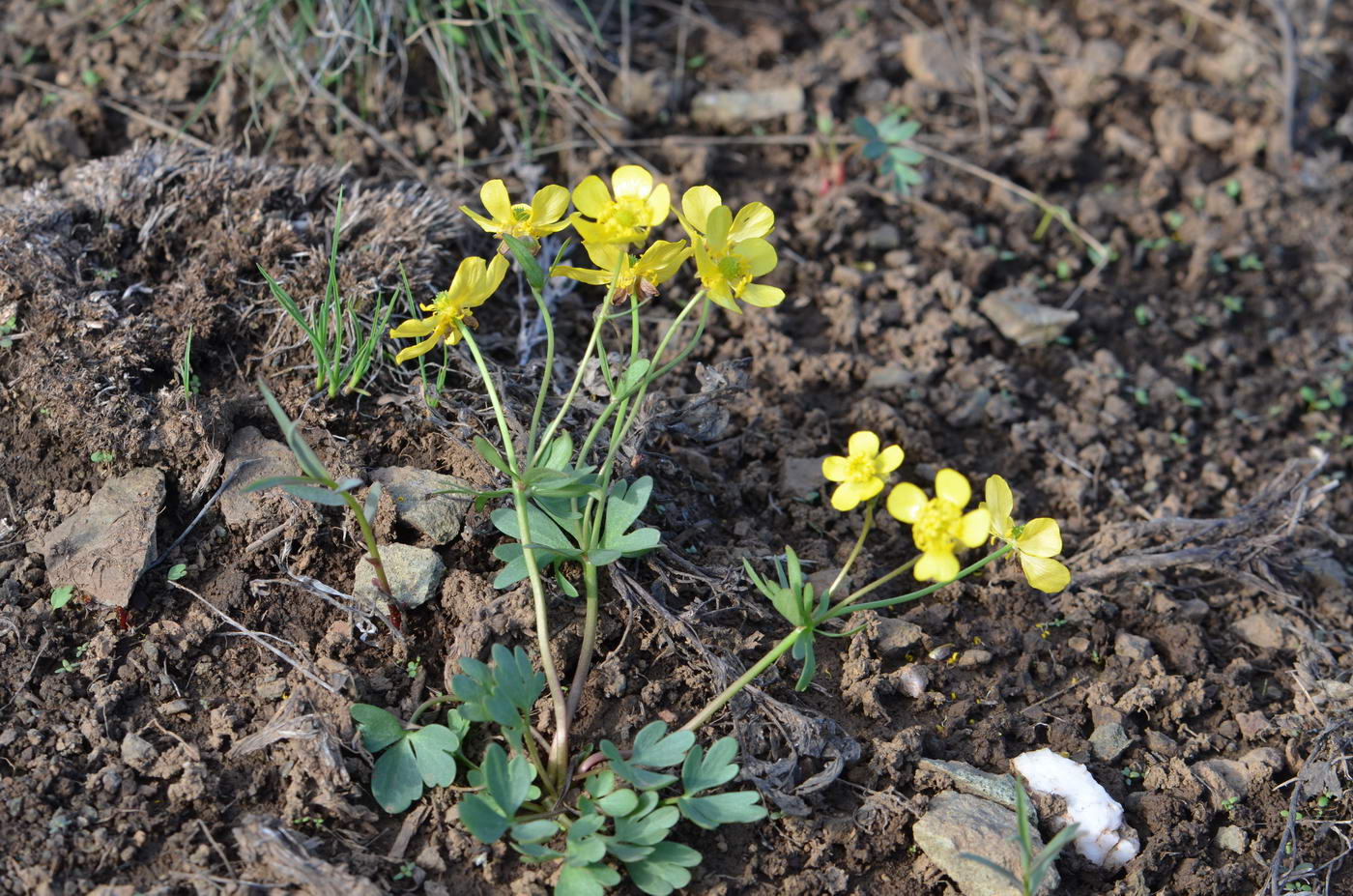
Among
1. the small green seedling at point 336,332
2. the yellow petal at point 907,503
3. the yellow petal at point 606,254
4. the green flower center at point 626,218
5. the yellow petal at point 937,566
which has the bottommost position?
the yellow petal at point 937,566

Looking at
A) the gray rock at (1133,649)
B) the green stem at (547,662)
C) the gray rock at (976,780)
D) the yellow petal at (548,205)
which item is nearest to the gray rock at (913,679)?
the gray rock at (976,780)

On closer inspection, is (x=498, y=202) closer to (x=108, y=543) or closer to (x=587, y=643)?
(x=587, y=643)

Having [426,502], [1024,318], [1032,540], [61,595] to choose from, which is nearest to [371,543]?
[426,502]

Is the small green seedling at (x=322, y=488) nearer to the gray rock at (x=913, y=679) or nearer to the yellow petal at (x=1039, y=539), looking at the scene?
the gray rock at (x=913, y=679)

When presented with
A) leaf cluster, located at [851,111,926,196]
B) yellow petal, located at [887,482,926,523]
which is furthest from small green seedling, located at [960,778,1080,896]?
leaf cluster, located at [851,111,926,196]

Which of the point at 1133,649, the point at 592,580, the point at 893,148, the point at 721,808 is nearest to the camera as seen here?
the point at 721,808

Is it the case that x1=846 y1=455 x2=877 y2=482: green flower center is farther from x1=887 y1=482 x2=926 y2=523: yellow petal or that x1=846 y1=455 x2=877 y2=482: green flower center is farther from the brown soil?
the brown soil
